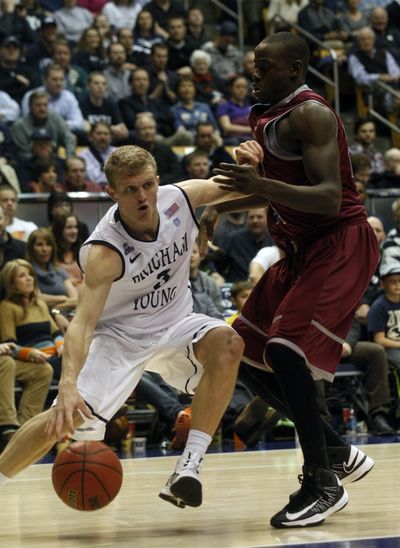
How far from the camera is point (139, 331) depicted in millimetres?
5012

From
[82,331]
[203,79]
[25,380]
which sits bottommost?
[25,380]

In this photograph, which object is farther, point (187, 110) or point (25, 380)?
point (187, 110)

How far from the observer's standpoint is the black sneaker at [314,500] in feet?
15.0

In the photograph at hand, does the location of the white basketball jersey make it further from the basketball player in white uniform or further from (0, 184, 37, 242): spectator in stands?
(0, 184, 37, 242): spectator in stands

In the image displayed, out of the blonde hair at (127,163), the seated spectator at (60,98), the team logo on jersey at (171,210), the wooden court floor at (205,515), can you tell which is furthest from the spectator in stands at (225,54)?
the blonde hair at (127,163)

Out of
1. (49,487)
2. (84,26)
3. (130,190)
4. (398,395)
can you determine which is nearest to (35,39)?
(84,26)

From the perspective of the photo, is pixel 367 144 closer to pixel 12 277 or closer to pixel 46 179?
pixel 46 179

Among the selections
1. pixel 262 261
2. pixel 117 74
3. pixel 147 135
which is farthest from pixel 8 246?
pixel 117 74

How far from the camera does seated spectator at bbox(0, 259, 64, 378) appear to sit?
8.88 meters

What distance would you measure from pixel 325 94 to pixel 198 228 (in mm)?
9857

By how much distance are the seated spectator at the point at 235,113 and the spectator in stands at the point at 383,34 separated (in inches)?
102

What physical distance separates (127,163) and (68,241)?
5331 mm

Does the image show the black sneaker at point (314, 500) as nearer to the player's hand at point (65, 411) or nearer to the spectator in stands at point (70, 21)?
the player's hand at point (65, 411)

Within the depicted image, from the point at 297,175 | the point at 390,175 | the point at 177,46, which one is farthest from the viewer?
the point at 177,46
